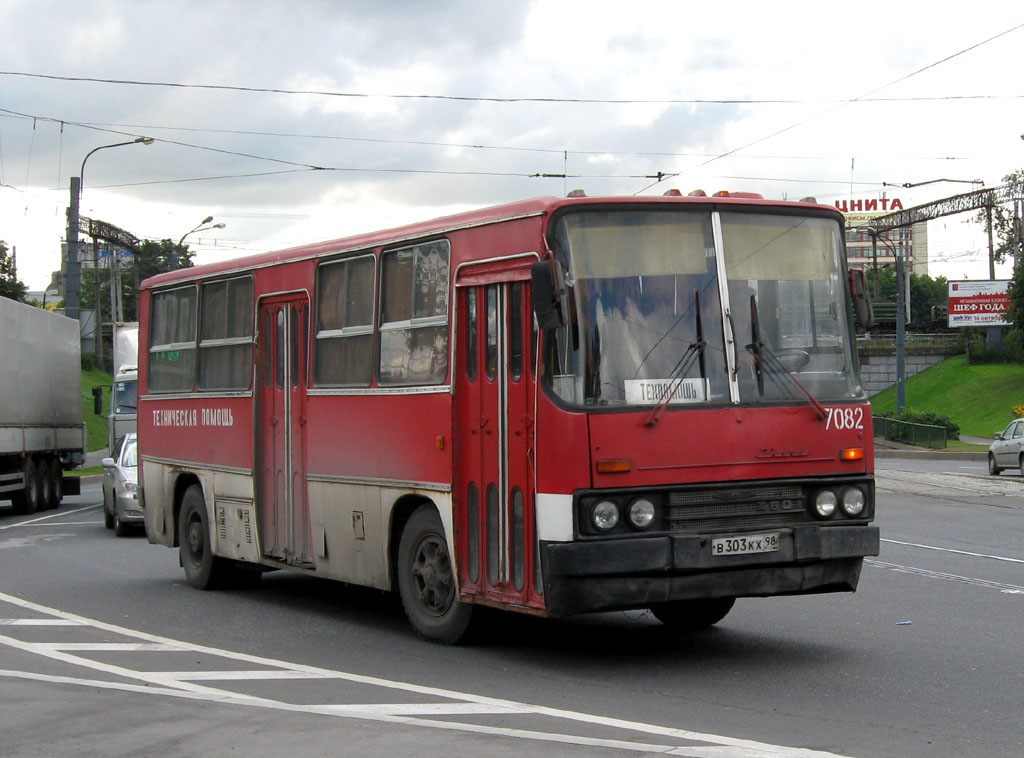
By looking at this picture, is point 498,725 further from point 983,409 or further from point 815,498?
point 983,409

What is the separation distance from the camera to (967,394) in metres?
78.9

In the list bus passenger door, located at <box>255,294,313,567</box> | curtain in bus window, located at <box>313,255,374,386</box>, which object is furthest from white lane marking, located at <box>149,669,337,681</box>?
bus passenger door, located at <box>255,294,313,567</box>

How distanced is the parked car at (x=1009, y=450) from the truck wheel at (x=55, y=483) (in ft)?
72.6

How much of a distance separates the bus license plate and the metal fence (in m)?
50.5

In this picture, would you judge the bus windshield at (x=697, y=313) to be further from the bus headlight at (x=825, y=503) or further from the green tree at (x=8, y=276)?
the green tree at (x=8, y=276)

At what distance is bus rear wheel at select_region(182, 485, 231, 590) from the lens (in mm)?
14258

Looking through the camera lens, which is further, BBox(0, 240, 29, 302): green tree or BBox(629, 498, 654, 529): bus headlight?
BBox(0, 240, 29, 302): green tree

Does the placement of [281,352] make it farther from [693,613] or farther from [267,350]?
[693,613]

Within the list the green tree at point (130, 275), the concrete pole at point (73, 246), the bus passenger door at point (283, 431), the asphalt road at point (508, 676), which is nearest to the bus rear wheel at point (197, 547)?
the asphalt road at point (508, 676)

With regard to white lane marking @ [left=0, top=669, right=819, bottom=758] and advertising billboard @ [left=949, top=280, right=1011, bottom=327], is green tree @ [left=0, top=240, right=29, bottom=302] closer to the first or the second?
advertising billboard @ [left=949, top=280, right=1011, bottom=327]

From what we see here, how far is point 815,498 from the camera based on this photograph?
9.24m

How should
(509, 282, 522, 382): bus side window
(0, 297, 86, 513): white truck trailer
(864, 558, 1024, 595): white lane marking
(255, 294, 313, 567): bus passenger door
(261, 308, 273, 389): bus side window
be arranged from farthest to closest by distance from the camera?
1. (0, 297, 86, 513): white truck trailer
2. (864, 558, 1024, 595): white lane marking
3. (261, 308, 273, 389): bus side window
4. (255, 294, 313, 567): bus passenger door
5. (509, 282, 522, 382): bus side window

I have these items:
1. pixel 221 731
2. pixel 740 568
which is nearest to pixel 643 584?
pixel 740 568

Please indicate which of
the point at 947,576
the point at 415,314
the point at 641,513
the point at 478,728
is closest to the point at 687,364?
the point at 641,513
